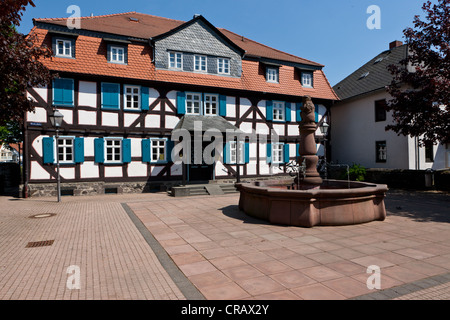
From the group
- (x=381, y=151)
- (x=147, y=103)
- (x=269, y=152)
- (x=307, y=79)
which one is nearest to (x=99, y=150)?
(x=147, y=103)

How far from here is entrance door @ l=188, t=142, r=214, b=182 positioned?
1755 centimetres

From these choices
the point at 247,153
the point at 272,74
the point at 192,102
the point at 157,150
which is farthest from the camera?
the point at 272,74

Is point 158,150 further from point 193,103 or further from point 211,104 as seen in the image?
point 211,104

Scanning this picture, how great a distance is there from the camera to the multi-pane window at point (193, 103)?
17.7m

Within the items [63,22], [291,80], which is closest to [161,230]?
[63,22]

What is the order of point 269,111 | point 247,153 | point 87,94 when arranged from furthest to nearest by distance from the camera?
1. point 269,111
2. point 247,153
3. point 87,94

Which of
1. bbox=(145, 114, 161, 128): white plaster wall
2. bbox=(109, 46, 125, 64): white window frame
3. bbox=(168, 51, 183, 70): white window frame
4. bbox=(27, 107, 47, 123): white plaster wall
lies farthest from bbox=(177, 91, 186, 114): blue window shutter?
bbox=(27, 107, 47, 123): white plaster wall

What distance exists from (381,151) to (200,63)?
13.8 m

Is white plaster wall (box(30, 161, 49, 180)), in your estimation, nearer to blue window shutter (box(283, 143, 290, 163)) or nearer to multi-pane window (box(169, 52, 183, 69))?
multi-pane window (box(169, 52, 183, 69))

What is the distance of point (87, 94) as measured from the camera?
15.4 meters

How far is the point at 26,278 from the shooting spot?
446cm

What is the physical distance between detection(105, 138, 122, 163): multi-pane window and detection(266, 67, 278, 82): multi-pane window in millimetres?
10613

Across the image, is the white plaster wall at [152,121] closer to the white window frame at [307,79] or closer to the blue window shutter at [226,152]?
the blue window shutter at [226,152]

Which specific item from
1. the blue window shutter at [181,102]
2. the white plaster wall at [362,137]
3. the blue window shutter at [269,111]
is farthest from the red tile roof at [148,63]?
the white plaster wall at [362,137]
